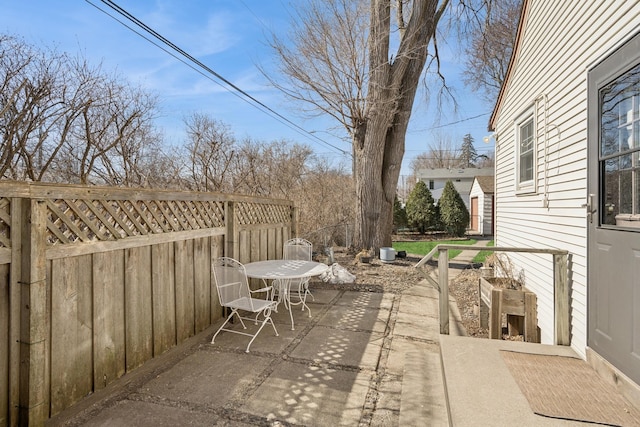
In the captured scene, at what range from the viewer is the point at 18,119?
6.01 m

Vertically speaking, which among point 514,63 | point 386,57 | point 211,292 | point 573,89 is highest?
point 386,57

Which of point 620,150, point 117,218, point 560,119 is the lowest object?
point 117,218

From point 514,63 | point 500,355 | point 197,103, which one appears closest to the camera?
point 500,355

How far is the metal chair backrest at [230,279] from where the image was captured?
3850mm

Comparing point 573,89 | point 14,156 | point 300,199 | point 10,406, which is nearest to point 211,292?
point 10,406

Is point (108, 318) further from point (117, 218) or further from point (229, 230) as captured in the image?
point (229, 230)

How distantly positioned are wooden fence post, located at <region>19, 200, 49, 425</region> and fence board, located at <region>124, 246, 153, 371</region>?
2.43ft

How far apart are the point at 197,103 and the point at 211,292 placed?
852cm

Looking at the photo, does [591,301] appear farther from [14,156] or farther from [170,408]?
[14,156]

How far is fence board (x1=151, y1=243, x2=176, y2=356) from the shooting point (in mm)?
3238

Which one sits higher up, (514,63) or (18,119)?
(514,63)

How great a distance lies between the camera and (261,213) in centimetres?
544

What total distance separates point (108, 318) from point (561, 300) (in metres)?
4.01

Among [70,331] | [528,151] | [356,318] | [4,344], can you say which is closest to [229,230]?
[356,318]
